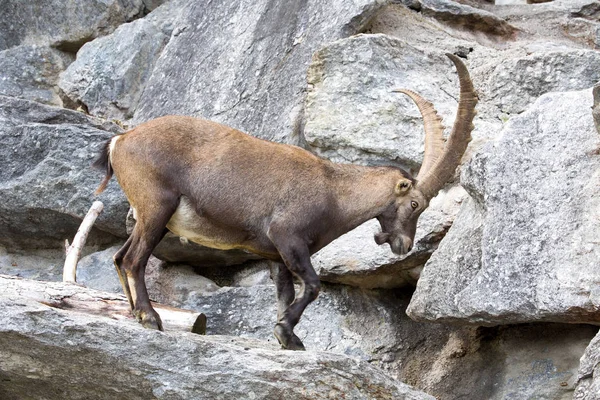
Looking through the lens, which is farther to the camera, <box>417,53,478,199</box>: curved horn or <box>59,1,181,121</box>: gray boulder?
<box>59,1,181,121</box>: gray boulder

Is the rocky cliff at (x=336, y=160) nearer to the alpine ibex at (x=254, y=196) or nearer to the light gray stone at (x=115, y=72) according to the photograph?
the light gray stone at (x=115, y=72)

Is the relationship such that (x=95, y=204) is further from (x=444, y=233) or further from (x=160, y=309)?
(x=444, y=233)

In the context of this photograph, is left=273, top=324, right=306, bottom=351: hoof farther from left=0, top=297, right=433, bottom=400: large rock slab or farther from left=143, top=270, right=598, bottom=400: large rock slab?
left=143, top=270, right=598, bottom=400: large rock slab

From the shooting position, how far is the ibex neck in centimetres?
691

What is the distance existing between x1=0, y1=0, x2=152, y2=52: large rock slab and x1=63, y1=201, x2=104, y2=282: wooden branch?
12.8ft

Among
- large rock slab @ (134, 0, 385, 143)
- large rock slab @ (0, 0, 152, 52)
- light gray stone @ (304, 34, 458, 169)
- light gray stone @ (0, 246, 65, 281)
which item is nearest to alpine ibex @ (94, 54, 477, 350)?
light gray stone @ (304, 34, 458, 169)

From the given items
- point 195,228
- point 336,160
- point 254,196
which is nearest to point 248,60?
point 336,160

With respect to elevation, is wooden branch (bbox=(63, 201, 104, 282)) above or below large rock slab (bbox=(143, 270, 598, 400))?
above

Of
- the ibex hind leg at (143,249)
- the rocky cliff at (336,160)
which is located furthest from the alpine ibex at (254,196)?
the rocky cliff at (336,160)

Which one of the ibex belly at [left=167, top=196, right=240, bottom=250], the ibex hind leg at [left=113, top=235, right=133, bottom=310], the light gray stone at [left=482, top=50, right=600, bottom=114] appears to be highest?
the light gray stone at [left=482, top=50, right=600, bottom=114]

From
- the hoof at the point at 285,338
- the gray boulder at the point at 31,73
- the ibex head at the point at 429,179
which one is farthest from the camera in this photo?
the gray boulder at the point at 31,73

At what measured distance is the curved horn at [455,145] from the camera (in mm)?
7074

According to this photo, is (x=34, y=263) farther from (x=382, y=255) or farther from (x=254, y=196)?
(x=382, y=255)

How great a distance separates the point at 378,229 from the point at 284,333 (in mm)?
1851
